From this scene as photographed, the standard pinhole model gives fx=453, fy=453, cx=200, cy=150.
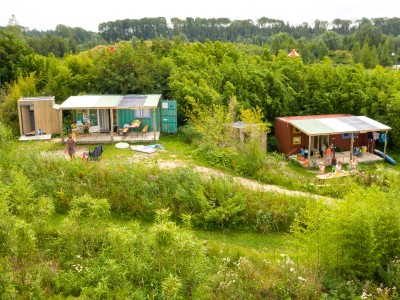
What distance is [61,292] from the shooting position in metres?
9.16

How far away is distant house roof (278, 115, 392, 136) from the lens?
21672 millimetres

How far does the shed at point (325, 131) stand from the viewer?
859 inches

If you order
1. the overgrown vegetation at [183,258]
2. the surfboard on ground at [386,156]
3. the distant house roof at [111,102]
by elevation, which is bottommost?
the surfboard on ground at [386,156]

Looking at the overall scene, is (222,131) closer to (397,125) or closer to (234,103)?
(234,103)

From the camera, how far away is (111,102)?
20.6m

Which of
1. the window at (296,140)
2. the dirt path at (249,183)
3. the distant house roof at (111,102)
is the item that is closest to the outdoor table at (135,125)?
the distant house roof at (111,102)

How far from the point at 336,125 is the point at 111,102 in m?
10.9

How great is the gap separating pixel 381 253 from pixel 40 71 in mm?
22032

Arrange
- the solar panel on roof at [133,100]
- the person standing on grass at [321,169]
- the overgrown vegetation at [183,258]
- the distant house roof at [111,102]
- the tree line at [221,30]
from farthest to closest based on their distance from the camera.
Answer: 1. the tree line at [221,30]
2. the solar panel on roof at [133,100]
3. the person standing on grass at [321,169]
4. the distant house roof at [111,102]
5. the overgrown vegetation at [183,258]

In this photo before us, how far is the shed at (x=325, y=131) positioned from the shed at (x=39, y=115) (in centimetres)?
1128

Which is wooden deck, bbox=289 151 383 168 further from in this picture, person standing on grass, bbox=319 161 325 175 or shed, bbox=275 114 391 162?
person standing on grass, bbox=319 161 325 175

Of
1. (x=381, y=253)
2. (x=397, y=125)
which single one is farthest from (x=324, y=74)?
(x=381, y=253)

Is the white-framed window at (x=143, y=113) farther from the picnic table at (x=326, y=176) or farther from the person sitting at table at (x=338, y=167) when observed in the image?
the person sitting at table at (x=338, y=167)

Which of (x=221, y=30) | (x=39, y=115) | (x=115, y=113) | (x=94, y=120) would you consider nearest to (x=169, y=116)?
(x=115, y=113)
